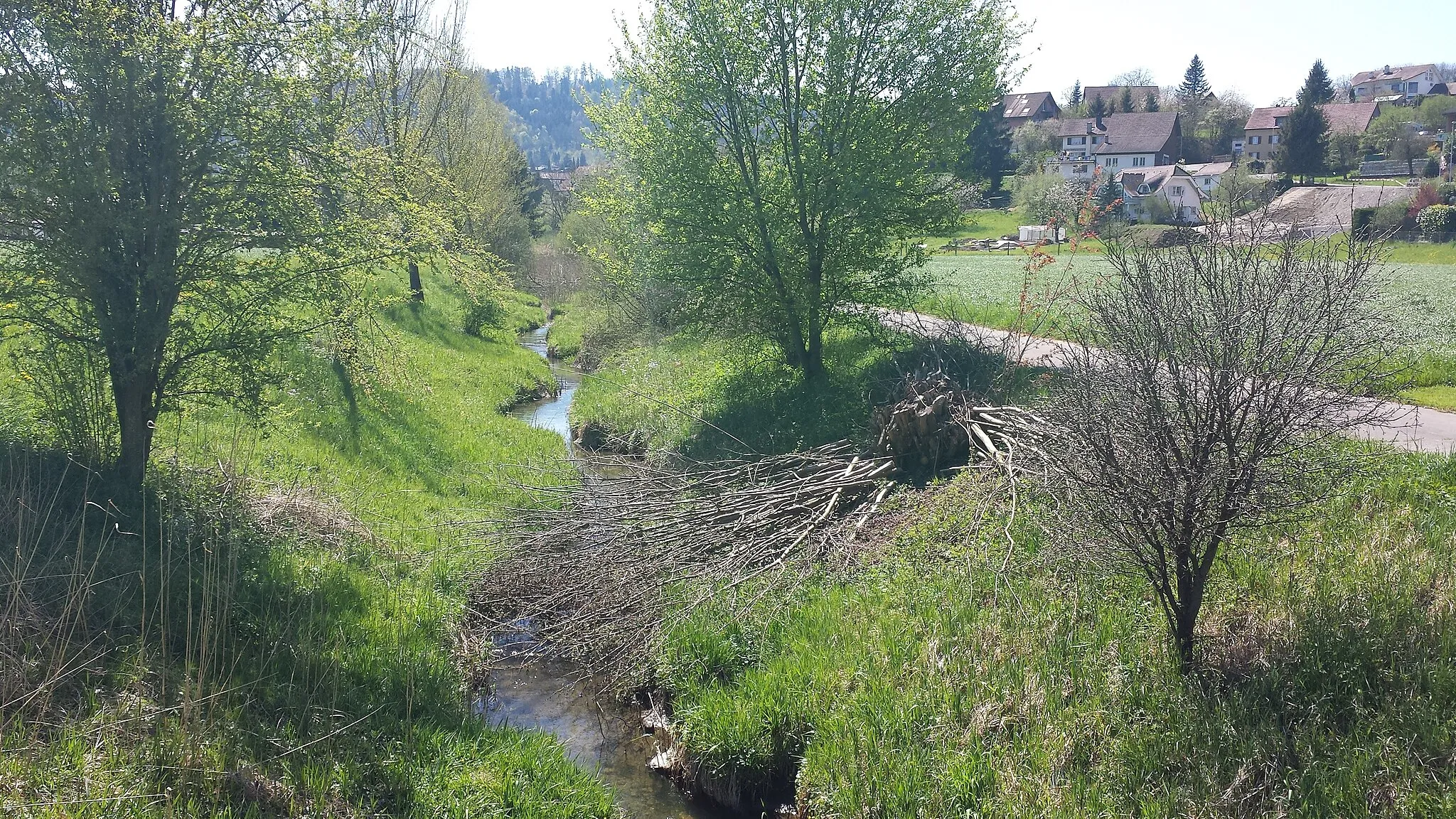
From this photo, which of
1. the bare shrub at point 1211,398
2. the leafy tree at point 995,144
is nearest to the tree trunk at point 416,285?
the bare shrub at point 1211,398

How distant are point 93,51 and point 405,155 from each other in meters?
3.28

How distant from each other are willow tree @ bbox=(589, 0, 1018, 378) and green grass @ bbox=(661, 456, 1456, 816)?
7540mm

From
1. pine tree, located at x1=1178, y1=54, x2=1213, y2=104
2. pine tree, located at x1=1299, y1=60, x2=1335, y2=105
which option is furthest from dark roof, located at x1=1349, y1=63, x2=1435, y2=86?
pine tree, located at x1=1299, y1=60, x2=1335, y2=105

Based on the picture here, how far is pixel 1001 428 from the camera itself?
1027 centimetres

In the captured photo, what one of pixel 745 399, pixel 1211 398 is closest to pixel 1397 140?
pixel 745 399

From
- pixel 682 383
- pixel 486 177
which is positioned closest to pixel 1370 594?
pixel 682 383

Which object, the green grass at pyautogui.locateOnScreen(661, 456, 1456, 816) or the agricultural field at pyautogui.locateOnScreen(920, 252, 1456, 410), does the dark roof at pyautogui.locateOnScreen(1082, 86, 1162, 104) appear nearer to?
the agricultural field at pyautogui.locateOnScreen(920, 252, 1456, 410)

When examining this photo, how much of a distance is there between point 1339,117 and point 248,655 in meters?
82.3

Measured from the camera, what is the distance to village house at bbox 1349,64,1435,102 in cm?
12256

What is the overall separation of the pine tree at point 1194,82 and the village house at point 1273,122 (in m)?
16.0

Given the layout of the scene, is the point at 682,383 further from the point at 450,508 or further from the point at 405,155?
the point at 405,155

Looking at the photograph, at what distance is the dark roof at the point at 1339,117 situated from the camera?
60844 millimetres

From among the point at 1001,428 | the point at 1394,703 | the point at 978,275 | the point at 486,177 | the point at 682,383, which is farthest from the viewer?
the point at 978,275

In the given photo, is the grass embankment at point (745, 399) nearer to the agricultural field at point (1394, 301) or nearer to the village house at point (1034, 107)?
the agricultural field at point (1394, 301)
